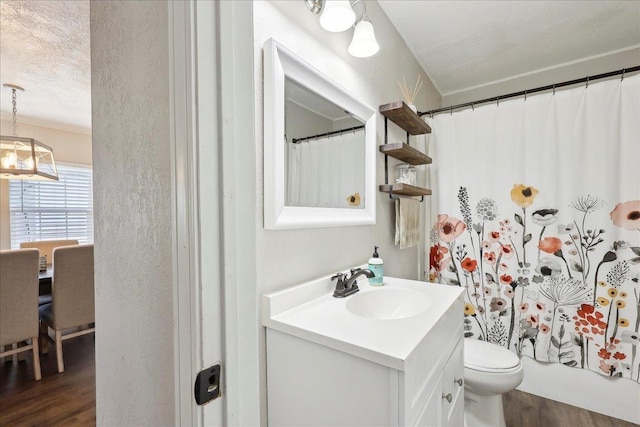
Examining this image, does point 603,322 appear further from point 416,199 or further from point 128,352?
point 128,352

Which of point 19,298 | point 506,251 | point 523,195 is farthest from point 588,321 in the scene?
point 19,298

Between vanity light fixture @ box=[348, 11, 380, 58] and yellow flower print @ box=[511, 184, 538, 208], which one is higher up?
vanity light fixture @ box=[348, 11, 380, 58]

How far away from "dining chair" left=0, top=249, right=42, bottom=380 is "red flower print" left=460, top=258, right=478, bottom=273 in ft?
9.64

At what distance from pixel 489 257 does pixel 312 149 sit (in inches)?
59.3

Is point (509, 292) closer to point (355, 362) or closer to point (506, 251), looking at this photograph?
point (506, 251)

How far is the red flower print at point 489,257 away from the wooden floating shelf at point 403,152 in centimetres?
75

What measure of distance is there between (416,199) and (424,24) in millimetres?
1095

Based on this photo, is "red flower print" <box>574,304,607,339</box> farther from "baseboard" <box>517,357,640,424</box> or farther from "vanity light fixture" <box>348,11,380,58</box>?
"vanity light fixture" <box>348,11,380,58</box>

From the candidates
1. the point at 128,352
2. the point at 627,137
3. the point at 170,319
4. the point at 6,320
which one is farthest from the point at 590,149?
the point at 6,320

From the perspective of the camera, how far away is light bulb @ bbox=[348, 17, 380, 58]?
4.16 ft

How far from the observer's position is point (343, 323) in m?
0.92

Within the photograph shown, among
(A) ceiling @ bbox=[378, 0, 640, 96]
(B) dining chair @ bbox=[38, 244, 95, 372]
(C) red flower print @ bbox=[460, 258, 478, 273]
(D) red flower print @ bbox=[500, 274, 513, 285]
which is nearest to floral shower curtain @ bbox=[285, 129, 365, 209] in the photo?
(A) ceiling @ bbox=[378, 0, 640, 96]

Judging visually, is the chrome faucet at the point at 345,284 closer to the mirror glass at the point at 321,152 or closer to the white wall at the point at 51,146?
the mirror glass at the point at 321,152

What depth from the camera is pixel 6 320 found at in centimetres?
197
